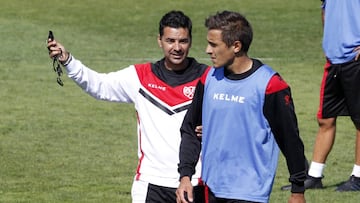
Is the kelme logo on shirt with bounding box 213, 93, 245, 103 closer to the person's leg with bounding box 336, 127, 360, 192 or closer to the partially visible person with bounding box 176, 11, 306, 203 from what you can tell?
the partially visible person with bounding box 176, 11, 306, 203

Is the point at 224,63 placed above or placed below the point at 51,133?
above

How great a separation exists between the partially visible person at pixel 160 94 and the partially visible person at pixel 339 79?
3.56 metres

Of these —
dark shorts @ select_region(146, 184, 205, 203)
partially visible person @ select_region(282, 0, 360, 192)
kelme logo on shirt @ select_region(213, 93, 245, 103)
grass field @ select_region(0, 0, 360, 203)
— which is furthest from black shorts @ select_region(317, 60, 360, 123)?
kelme logo on shirt @ select_region(213, 93, 245, 103)

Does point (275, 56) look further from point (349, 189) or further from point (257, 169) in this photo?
point (257, 169)

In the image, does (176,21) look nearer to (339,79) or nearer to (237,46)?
(237,46)

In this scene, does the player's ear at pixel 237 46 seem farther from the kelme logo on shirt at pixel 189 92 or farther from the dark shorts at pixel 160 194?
the dark shorts at pixel 160 194

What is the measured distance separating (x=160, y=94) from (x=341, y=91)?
3921 mm

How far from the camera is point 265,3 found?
93.5 ft

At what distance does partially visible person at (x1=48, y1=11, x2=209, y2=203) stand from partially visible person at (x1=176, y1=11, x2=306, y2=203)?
2.91 feet

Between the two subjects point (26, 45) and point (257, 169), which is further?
point (26, 45)

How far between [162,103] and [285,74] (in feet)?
37.7

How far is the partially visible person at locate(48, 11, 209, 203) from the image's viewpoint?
314 inches

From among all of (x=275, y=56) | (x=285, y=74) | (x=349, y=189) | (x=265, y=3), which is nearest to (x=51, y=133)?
(x=349, y=189)

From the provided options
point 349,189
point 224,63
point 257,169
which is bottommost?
point 349,189
